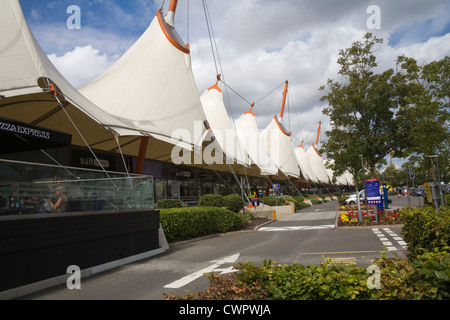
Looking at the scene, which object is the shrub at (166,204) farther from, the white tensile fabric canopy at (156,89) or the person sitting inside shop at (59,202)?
the person sitting inside shop at (59,202)

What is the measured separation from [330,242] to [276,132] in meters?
42.4

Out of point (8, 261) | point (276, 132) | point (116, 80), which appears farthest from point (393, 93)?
point (276, 132)

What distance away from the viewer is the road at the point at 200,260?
21.6ft

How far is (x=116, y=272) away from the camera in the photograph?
849 centimetres

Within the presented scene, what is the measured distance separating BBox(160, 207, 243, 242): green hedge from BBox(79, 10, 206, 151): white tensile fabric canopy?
4.87 m

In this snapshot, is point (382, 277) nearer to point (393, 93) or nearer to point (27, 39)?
point (27, 39)

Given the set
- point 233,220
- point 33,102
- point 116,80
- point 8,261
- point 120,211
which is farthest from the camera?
point 116,80

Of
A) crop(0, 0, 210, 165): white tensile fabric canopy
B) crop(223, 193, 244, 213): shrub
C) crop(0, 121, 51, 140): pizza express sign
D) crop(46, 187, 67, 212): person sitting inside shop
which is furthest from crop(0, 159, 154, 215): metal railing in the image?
crop(223, 193, 244, 213): shrub

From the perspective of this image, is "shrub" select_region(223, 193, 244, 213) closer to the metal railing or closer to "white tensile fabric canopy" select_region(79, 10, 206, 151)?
"white tensile fabric canopy" select_region(79, 10, 206, 151)

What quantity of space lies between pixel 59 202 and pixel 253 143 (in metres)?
37.8

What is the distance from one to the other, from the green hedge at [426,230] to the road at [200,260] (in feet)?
4.44

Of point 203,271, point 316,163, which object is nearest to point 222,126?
point 203,271

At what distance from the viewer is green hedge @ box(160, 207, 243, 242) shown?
13.7 metres

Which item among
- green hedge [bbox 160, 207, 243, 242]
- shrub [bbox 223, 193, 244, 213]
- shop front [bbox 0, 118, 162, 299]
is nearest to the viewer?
shop front [bbox 0, 118, 162, 299]
